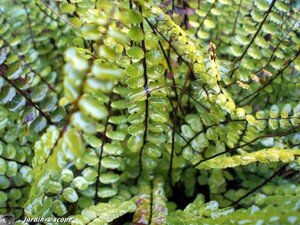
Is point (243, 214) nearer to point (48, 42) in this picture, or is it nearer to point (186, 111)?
point (186, 111)

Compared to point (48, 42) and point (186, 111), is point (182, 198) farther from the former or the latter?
point (48, 42)

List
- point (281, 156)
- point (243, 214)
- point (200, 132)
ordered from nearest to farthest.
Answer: point (243, 214) < point (281, 156) < point (200, 132)

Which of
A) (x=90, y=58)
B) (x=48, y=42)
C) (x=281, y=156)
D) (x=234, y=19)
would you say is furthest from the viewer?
(x=48, y=42)

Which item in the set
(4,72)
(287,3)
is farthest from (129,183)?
(287,3)

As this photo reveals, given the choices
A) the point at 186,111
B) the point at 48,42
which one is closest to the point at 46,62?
the point at 48,42

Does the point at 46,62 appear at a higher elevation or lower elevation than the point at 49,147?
lower

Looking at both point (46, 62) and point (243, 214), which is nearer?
point (243, 214)

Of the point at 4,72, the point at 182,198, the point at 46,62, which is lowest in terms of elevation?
the point at 182,198
